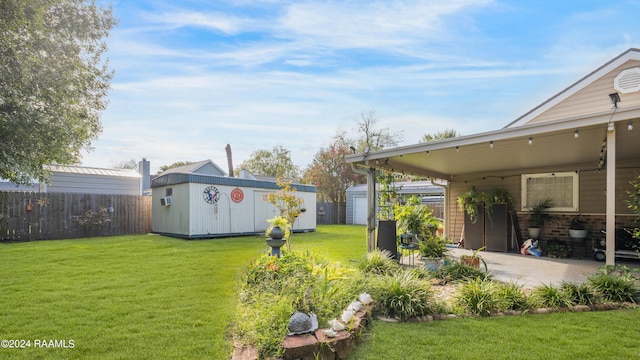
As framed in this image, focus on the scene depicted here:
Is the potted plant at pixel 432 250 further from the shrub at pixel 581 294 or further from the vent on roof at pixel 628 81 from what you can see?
the vent on roof at pixel 628 81

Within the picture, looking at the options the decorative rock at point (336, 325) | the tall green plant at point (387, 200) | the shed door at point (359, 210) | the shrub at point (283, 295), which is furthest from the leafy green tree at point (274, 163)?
the decorative rock at point (336, 325)

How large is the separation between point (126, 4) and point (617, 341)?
26.8 feet

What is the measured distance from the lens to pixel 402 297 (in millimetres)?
3672

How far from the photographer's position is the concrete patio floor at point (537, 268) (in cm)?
504

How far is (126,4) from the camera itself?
6062mm

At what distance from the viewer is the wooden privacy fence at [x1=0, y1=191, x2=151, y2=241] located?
9.88 m

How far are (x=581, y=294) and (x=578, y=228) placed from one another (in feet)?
13.9

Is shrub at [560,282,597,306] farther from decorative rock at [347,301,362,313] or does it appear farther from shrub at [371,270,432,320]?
decorative rock at [347,301,362,313]

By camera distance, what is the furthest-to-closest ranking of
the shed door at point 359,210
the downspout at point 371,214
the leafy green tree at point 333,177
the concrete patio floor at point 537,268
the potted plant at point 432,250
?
1. the leafy green tree at point 333,177
2. the shed door at point 359,210
3. the downspout at point 371,214
4. the potted plant at point 432,250
5. the concrete patio floor at point 537,268

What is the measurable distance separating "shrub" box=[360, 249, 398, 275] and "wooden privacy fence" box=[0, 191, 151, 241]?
33.3ft

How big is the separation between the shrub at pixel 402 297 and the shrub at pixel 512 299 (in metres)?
0.78

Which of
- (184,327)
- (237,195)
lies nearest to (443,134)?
(237,195)

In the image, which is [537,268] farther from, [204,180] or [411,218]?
[204,180]

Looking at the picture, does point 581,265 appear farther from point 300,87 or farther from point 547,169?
point 300,87
